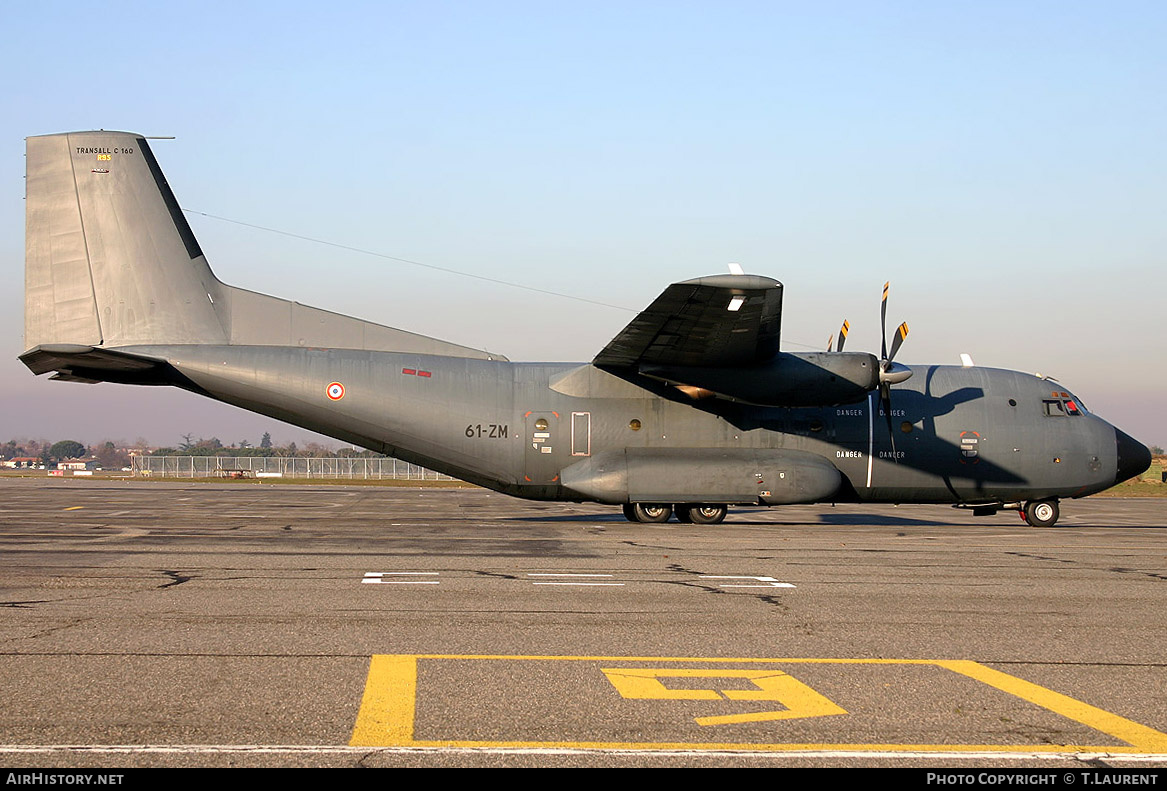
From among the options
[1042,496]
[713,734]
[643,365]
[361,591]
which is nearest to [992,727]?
[713,734]

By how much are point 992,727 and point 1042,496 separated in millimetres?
22509

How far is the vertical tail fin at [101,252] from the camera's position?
77.1 ft

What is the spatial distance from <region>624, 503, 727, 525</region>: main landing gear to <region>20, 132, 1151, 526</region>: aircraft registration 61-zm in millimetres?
58

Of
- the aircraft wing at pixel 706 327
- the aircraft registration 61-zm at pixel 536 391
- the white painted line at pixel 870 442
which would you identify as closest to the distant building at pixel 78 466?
the aircraft registration 61-zm at pixel 536 391

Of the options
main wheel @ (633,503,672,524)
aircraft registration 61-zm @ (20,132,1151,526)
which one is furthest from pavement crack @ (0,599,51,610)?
main wheel @ (633,503,672,524)

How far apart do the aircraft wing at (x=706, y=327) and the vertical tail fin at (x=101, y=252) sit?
10.5m

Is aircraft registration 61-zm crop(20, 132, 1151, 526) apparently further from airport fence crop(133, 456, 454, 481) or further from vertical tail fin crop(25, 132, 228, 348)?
airport fence crop(133, 456, 454, 481)

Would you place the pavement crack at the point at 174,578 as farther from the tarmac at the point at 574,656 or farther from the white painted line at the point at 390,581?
the white painted line at the point at 390,581

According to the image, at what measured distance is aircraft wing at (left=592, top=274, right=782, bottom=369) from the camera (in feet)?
64.2

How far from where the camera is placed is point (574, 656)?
27.8ft

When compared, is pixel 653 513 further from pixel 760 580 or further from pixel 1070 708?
pixel 1070 708

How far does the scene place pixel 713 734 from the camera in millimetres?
6098
